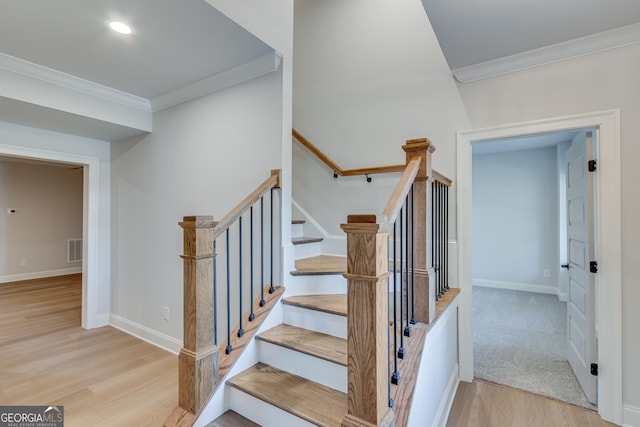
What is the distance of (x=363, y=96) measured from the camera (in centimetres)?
304

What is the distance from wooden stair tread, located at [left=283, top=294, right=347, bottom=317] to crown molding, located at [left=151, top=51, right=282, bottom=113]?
1751 mm

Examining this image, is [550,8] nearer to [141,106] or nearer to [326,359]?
[326,359]

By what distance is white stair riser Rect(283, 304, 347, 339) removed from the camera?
2.00 metres

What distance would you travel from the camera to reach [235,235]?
2.55 m

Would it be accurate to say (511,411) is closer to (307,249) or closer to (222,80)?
(307,249)

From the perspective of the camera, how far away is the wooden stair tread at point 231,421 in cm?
173

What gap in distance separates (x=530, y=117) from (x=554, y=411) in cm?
212

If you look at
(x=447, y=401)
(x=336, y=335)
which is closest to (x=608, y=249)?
(x=447, y=401)

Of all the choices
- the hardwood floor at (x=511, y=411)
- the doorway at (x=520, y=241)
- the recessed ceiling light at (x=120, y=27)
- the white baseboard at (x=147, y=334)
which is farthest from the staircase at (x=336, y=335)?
the doorway at (x=520, y=241)

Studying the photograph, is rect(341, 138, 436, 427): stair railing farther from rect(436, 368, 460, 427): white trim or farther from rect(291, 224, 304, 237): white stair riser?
rect(291, 224, 304, 237): white stair riser

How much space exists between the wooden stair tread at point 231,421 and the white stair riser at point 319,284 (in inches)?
34.2

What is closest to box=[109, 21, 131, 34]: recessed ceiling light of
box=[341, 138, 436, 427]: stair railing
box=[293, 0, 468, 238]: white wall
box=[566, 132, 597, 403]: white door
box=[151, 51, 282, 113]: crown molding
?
box=[151, 51, 282, 113]: crown molding

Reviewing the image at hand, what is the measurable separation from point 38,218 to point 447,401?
7912 mm

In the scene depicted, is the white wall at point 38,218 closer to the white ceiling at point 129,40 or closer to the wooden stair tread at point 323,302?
the white ceiling at point 129,40
